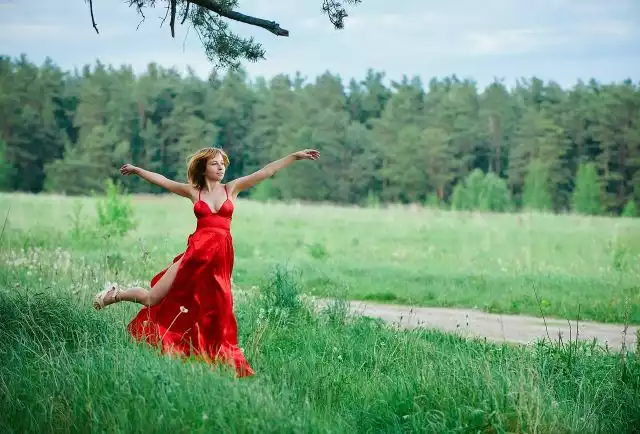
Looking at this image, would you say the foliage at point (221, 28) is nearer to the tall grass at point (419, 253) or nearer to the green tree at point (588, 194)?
the tall grass at point (419, 253)

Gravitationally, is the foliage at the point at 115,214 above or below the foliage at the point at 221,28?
below

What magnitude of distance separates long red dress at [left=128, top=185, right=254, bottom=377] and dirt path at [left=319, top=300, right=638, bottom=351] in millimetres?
A: 2660

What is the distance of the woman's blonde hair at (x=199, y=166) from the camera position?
22.8 ft

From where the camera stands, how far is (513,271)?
16219 millimetres

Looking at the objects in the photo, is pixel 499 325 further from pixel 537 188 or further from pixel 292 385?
pixel 537 188

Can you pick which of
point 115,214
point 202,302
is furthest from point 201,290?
point 115,214

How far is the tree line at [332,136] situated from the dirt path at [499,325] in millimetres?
41413

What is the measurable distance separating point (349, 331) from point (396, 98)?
62928mm

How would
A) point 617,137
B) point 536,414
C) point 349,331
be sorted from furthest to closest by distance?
point 617,137
point 349,331
point 536,414

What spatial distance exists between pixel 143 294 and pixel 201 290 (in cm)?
51

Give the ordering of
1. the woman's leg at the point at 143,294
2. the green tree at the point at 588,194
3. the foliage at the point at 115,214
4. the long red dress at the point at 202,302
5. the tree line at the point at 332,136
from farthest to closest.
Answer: the tree line at the point at 332,136, the green tree at the point at 588,194, the foliage at the point at 115,214, the woman's leg at the point at 143,294, the long red dress at the point at 202,302

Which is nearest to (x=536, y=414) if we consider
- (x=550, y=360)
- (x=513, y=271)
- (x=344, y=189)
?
(x=550, y=360)

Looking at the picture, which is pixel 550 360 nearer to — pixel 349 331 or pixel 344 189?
pixel 349 331

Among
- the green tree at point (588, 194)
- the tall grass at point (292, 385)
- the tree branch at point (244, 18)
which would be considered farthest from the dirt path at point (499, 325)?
the green tree at point (588, 194)
